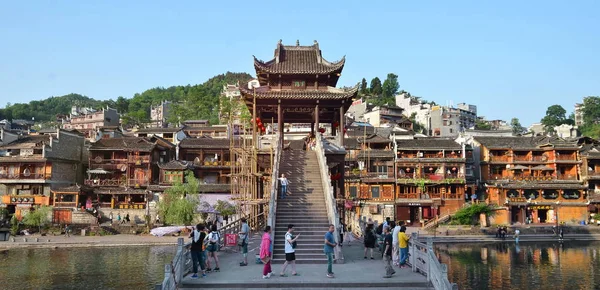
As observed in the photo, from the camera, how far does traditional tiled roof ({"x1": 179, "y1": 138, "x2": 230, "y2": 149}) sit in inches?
2674

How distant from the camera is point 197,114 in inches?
4737

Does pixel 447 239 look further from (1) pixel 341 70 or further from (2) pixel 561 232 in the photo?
(1) pixel 341 70

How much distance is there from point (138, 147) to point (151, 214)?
9.62 m

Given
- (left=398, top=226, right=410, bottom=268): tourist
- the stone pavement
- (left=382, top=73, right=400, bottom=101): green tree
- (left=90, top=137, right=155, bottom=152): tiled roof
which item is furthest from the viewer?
(left=382, top=73, right=400, bottom=101): green tree

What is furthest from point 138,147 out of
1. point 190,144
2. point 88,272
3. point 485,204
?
point 485,204

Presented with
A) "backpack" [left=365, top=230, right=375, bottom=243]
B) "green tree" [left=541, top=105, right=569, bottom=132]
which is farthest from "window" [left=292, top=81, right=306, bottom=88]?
"green tree" [left=541, top=105, right=569, bottom=132]

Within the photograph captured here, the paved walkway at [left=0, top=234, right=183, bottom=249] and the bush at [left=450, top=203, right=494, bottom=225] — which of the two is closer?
the paved walkway at [left=0, top=234, right=183, bottom=249]

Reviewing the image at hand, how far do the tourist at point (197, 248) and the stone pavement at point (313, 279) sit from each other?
50cm

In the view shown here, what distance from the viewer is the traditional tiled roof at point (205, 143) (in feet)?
223

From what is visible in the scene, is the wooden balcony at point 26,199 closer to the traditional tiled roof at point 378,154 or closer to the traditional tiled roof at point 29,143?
the traditional tiled roof at point 29,143

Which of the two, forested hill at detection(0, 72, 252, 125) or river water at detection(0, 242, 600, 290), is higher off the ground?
forested hill at detection(0, 72, 252, 125)

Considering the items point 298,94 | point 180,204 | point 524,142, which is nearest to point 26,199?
point 180,204

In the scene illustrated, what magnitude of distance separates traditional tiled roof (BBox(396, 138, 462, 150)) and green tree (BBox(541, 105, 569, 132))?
60359 mm

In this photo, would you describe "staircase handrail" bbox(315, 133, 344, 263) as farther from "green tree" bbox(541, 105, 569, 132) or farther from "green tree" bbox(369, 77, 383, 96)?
"green tree" bbox(369, 77, 383, 96)
